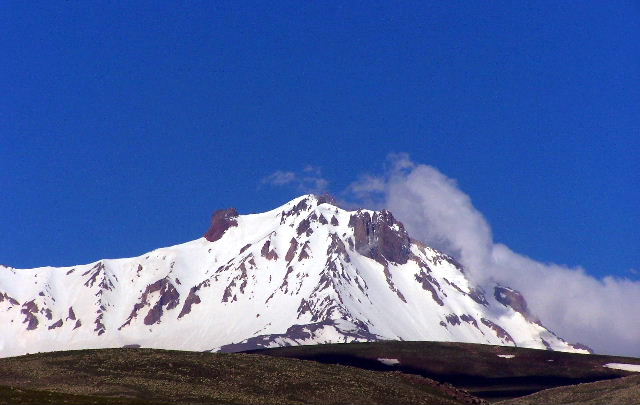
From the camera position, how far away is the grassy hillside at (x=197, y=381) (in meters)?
116

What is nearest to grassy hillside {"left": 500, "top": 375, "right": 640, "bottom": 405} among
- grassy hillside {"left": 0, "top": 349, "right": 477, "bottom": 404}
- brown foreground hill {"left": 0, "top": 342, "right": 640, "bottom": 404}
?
brown foreground hill {"left": 0, "top": 342, "right": 640, "bottom": 404}

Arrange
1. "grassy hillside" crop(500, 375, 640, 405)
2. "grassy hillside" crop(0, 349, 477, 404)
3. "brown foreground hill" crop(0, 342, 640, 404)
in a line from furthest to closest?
"grassy hillside" crop(500, 375, 640, 405), "grassy hillside" crop(0, 349, 477, 404), "brown foreground hill" crop(0, 342, 640, 404)

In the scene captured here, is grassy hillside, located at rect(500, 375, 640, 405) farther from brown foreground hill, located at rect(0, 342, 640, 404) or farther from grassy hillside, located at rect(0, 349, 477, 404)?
grassy hillside, located at rect(0, 349, 477, 404)

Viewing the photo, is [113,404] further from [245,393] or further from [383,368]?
[383,368]

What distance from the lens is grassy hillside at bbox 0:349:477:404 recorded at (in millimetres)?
116062

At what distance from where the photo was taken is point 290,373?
5310 inches

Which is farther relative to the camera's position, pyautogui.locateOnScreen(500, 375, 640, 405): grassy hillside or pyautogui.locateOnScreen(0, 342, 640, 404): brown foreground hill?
pyautogui.locateOnScreen(500, 375, 640, 405): grassy hillside

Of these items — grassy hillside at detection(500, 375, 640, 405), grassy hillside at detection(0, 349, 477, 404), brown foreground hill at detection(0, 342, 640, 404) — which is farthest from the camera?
grassy hillside at detection(500, 375, 640, 405)

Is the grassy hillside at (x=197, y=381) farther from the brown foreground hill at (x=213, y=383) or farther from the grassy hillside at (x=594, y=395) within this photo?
the grassy hillside at (x=594, y=395)

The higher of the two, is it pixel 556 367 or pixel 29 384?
pixel 556 367

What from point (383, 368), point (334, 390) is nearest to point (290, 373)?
point (334, 390)

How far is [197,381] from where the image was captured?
12588 cm

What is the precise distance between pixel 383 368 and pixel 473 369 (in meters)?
16.1

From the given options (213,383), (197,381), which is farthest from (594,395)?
(197,381)
